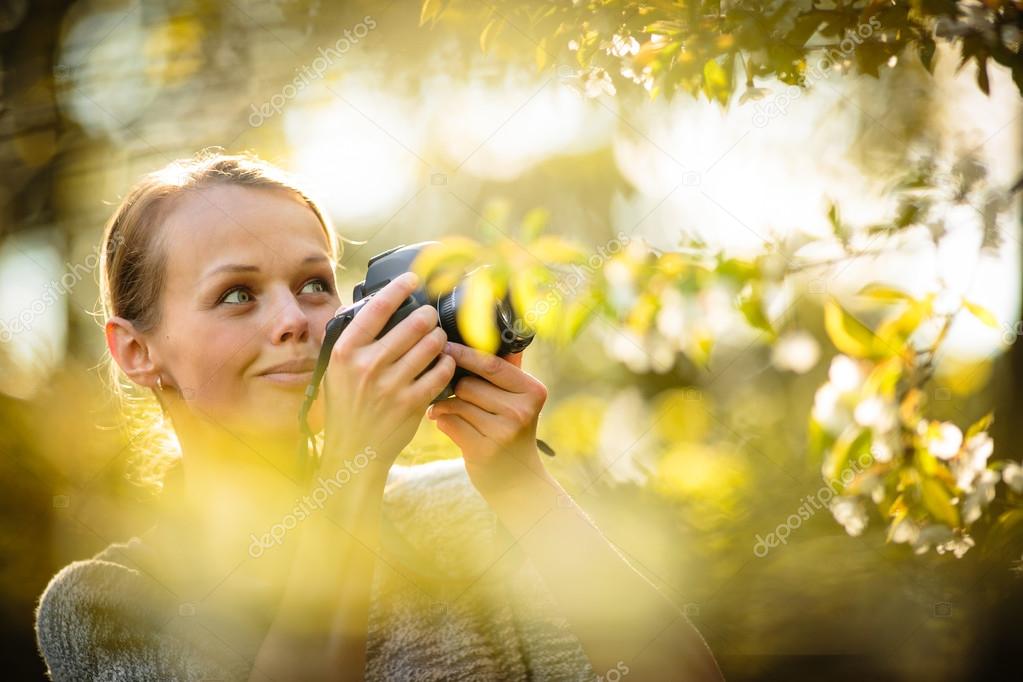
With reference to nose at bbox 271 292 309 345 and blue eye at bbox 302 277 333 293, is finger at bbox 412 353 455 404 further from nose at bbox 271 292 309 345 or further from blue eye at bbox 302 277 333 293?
blue eye at bbox 302 277 333 293

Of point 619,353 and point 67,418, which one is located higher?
point 619,353

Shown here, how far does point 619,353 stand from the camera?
1.47 meters

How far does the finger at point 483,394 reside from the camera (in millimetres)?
1229

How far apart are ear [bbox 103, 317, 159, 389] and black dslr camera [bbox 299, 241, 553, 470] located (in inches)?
17.5

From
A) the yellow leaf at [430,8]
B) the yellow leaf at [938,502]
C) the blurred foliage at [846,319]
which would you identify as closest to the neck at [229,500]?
the blurred foliage at [846,319]

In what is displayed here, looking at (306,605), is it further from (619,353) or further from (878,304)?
(878,304)

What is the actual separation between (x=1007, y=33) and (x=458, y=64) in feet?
4.88

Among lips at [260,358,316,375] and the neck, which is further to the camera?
the neck

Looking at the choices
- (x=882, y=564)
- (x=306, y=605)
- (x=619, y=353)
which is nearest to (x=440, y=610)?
(x=306, y=605)

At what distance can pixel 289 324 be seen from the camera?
4.40ft

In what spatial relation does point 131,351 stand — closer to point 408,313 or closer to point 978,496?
point 408,313

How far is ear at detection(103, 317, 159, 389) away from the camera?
155 cm

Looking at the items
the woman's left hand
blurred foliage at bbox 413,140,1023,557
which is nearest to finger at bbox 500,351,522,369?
the woman's left hand

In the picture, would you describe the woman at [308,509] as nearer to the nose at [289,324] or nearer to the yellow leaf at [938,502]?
the nose at [289,324]
